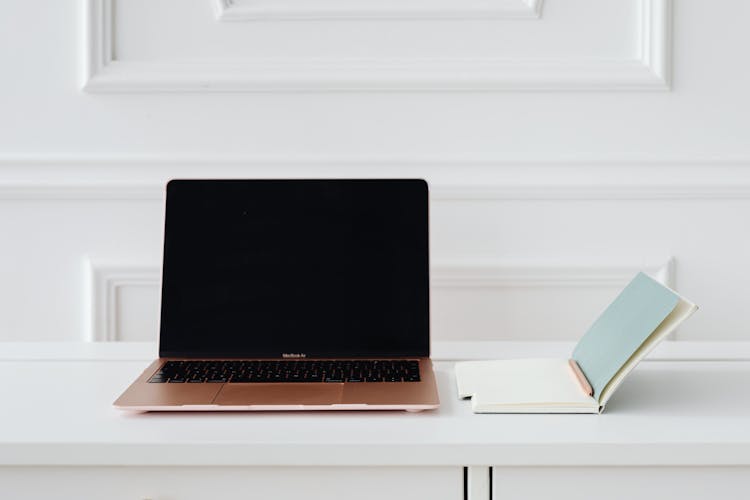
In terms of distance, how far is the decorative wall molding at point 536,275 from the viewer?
1.24 meters

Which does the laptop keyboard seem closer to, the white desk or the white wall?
the white desk

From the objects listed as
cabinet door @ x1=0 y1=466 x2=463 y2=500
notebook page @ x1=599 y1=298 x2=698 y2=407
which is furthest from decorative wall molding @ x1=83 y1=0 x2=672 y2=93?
cabinet door @ x1=0 y1=466 x2=463 y2=500

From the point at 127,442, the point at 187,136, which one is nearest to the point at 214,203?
Result: the point at 187,136

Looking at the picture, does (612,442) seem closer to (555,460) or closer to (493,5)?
(555,460)

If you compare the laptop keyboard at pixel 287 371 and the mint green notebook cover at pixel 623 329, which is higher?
the mint green notebook cover at pixel 623 329

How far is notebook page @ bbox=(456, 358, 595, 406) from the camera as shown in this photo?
32.1 inches

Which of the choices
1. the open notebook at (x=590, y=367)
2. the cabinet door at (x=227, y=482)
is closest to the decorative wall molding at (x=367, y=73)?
the open notebook at (x=590, y=367)

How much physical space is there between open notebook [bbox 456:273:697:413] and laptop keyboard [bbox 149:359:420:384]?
80 mm

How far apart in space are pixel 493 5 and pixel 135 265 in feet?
2.37

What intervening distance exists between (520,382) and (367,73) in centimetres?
58

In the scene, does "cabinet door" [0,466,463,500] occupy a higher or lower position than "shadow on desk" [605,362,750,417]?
lower

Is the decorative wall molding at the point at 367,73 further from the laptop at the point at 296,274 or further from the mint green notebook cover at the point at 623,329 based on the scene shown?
the mint green notebook cover at the point at 623,329

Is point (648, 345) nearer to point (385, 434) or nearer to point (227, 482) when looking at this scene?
point (385, 434)

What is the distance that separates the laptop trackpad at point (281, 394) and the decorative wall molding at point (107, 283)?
45cm
